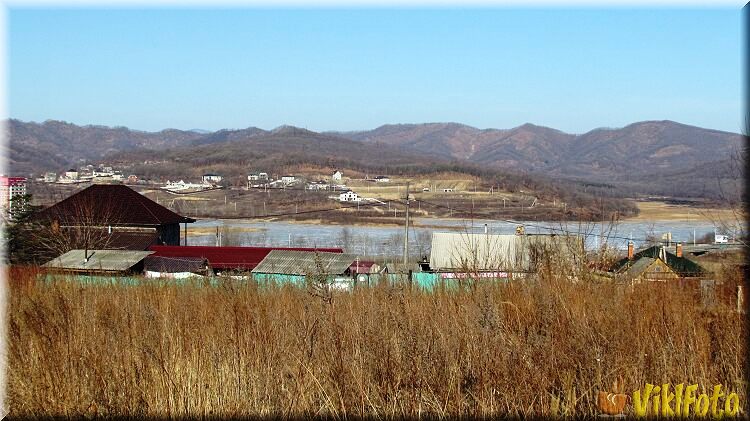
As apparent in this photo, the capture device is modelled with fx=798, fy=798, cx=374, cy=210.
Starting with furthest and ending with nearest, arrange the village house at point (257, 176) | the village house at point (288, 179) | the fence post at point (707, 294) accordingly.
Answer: the village house at point (257, 176)
the village house at point (288, 179)
the fence post at point (707, 294)

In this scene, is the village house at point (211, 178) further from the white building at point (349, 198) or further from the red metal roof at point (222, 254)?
the red metal roof at point (222, 254)

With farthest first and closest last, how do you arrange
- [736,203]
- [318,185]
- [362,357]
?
1. [318,185]
2. [736,203]
3. [362,357]

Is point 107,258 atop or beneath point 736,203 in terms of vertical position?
beneath

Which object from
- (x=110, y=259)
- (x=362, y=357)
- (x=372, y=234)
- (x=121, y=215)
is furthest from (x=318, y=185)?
(x=362, y=357)

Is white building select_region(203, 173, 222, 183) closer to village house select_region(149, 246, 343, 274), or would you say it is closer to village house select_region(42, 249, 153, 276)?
village house select_region(149, 246, 343, 274)

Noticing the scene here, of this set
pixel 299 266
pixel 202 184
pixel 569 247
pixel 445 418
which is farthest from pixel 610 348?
pixel 202 184

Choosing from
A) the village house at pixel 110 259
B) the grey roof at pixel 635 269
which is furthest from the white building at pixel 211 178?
the grey roof at pixel 635 269

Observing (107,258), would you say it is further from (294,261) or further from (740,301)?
(740,301)

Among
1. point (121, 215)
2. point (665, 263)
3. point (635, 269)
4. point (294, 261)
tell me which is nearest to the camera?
point (635, 269)

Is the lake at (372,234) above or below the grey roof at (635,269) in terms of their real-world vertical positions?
below
